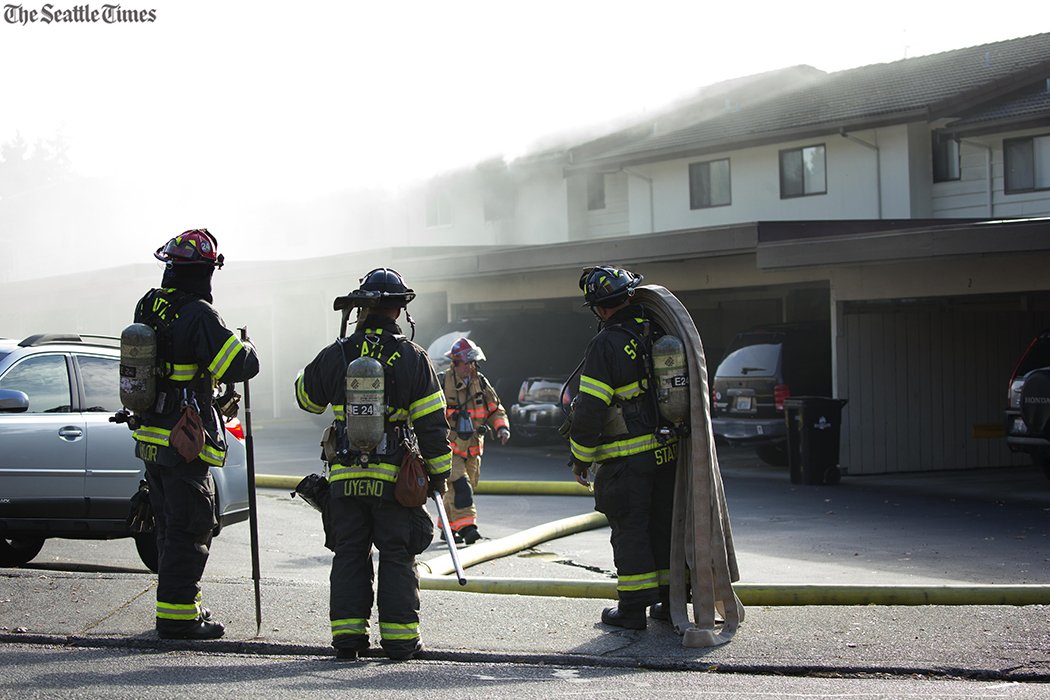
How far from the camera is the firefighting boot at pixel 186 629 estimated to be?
682 cm

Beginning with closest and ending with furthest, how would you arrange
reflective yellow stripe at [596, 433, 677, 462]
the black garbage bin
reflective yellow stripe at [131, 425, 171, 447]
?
reflective yellow stripe at [131, 425, 171, 447], reflective yellow stripe at [596, 433, 677, 462], the black garbage bin

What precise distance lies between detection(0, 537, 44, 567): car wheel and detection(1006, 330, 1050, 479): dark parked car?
966 cm

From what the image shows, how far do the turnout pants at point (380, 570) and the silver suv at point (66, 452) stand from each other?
2.46m

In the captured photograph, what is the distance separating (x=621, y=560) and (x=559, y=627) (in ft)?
1.74

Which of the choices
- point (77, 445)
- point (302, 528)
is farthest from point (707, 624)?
point (302, 528)

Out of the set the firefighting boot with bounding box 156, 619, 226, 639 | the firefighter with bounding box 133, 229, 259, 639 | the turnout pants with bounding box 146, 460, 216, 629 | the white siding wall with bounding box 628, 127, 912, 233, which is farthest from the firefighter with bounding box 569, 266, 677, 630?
the white siding wall with bounding box 628, 127, 912, 233

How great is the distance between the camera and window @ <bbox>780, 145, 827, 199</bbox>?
26.9 meters

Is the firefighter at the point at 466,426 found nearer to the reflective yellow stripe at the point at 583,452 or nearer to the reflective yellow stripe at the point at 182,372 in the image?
the reflective yellow stripe at the point at 583,452

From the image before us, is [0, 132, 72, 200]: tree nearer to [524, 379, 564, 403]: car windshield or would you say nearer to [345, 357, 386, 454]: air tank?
[524, 379, 564, 403]: car windshield

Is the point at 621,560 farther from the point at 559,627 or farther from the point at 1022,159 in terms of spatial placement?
the point at 1022,159

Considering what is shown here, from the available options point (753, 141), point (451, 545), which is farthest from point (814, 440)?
point (753, 141)

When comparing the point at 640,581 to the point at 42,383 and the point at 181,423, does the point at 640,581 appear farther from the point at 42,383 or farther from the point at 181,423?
the point at 42,383

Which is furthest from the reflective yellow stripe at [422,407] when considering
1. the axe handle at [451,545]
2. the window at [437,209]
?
the window at [437,209]

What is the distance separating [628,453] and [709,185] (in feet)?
75.1
